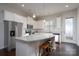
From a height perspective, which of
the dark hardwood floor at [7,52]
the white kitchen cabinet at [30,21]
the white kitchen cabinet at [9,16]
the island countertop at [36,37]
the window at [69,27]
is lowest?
the dark hardwood floor at [7,52]

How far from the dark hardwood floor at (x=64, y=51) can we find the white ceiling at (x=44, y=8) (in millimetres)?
825

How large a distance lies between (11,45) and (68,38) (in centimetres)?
134

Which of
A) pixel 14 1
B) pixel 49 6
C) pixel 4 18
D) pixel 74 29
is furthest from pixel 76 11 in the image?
pixel 4 18

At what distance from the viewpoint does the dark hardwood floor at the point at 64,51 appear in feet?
7.81

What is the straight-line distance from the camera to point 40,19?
2.53m

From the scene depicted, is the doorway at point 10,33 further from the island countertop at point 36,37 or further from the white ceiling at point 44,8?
the white ceiling at point 44,8

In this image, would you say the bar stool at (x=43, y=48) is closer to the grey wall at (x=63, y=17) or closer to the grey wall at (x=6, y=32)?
the grey wall at (x=63, y=17)

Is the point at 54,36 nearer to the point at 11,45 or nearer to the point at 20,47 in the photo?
the point at 20,47

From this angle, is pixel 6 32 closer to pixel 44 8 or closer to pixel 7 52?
pixel 7 52


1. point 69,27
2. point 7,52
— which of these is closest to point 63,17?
point 69,27

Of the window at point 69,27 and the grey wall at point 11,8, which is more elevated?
the grey wall at point 11,8

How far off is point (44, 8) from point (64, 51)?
1.11 metres

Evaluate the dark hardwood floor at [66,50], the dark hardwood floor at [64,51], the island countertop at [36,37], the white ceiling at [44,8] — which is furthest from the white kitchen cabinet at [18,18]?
the dark hardwood floor at [66,50]

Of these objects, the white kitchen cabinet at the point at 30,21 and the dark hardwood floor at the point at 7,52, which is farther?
the white kitchen cabinet at the point at 30,21
